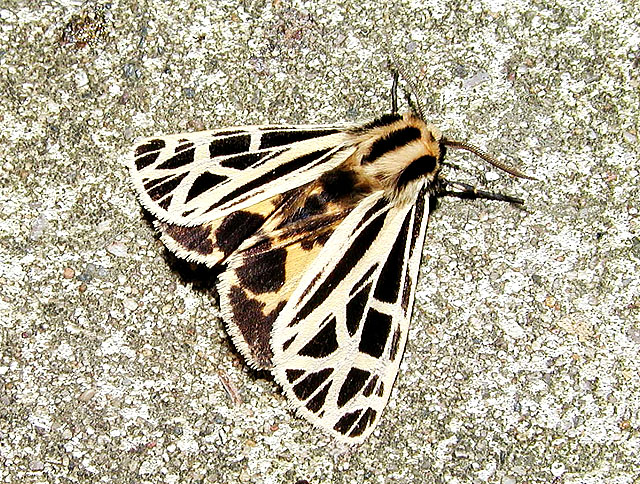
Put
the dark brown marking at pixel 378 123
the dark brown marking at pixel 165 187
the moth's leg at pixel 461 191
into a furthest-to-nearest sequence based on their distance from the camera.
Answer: the moth's leg at pixel 461 191, the dark brown marking at pixel 378 123, the dark brown marking at pixel 165 187

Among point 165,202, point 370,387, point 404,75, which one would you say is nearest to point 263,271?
point 165,202

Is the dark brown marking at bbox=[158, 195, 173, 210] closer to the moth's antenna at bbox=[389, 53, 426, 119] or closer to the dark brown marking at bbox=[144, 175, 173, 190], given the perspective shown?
the dark brown marking at bbox=[144, 175, 173, 190]

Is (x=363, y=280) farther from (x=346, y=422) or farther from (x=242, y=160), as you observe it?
(x=242, y=160)

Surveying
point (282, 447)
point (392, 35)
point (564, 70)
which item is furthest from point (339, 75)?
point (282, 447)

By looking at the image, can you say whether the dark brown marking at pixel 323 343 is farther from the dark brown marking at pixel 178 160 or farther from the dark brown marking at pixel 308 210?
the dark brown marking at pixel 178 160

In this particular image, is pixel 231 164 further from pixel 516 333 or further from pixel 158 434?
pixel 516 333

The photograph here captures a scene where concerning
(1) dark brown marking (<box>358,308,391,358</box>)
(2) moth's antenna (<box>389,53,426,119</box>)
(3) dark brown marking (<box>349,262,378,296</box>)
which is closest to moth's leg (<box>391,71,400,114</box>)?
(2) moth's antenna (<box>389,53,426,119</box>)

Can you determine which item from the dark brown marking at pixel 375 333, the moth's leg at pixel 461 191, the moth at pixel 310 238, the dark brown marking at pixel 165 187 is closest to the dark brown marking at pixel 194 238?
the moth at pixel 310 238
